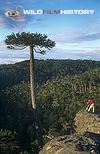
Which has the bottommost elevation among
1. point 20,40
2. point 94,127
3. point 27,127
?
point 27,127

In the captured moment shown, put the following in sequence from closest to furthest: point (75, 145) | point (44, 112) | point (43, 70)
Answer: point (75, 145), point (44, 112), point (43, 70)

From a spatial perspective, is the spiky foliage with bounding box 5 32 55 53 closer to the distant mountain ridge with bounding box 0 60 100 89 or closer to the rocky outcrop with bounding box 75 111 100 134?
the rocky outcrop with bounding box 75 111 100 134

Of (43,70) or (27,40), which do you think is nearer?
(27,40)

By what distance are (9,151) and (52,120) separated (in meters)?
12.6

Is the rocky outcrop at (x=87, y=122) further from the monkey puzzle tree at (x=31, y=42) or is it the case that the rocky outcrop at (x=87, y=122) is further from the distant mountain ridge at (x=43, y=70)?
the distant mountain ridge at (x=43, y=70)

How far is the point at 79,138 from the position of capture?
634 inches

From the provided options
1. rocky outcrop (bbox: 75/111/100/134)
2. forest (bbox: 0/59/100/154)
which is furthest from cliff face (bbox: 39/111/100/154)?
forest (bbox: 0/59/100/154)

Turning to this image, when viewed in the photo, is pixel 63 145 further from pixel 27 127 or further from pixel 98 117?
pixel 27 127

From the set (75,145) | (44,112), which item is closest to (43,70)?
(44,112)

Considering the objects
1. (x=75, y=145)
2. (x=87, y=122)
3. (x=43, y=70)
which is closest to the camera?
(x=75, y=145)

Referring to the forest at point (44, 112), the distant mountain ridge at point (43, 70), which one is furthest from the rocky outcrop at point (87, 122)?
the distant mountain ridge at point (43, 70)

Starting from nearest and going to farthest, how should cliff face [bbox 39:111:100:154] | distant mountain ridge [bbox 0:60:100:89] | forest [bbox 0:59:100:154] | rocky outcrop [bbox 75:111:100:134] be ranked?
cliff face [bbox 39:111:100:154] < rocky outcrop [bbox 75:111:100:134] < forest [bbox 0:59:100:154] < distant mountain ridge [bbox 0:60:100:89]

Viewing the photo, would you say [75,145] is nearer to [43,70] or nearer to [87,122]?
[87,122]

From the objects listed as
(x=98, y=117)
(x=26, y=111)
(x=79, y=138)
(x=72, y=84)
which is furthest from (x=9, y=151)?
(x=72, y=84)
